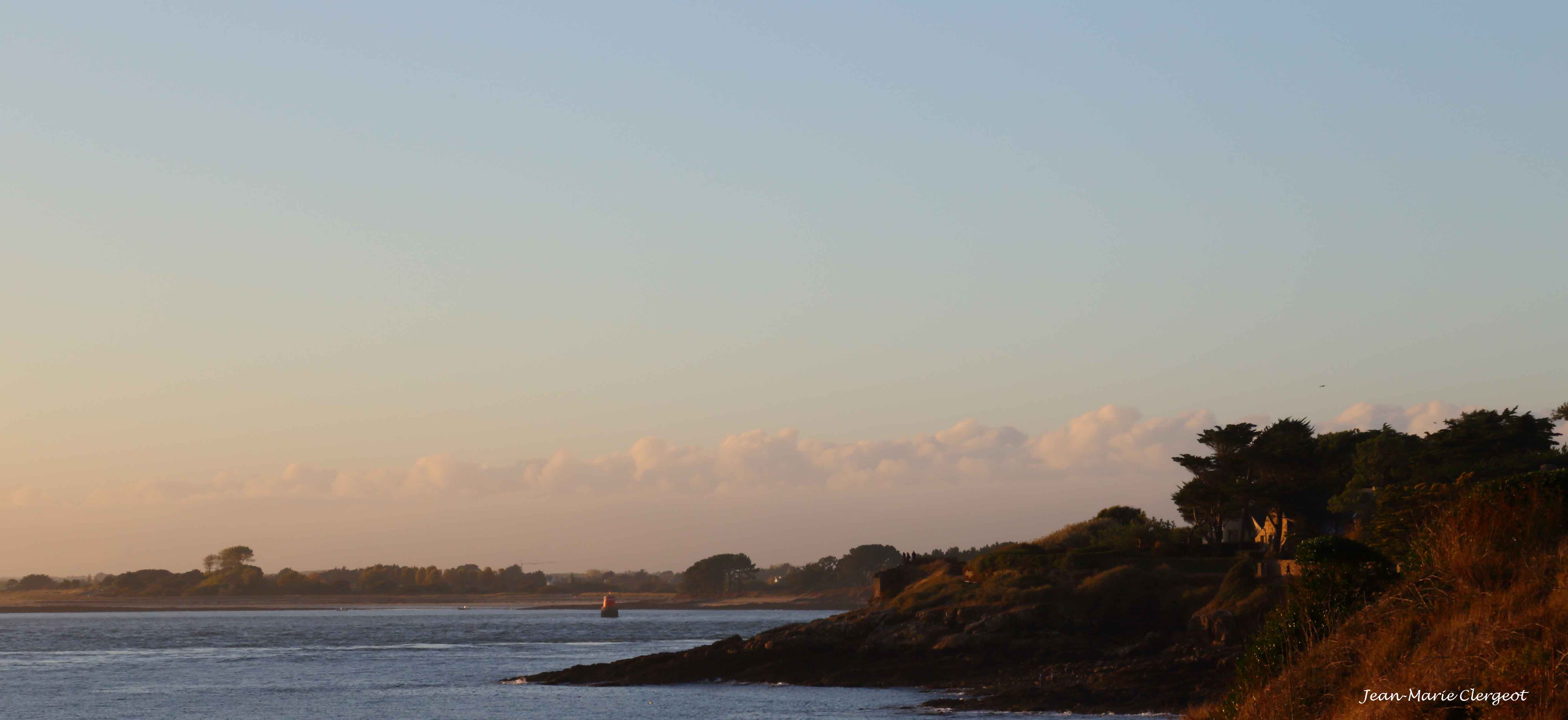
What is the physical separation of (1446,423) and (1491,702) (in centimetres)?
6181

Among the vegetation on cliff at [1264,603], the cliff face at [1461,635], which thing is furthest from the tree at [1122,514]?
the cliff face at [1461,635]

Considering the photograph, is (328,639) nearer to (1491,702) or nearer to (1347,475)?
(1347,475)

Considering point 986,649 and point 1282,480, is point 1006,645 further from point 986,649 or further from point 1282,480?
point 1282,480

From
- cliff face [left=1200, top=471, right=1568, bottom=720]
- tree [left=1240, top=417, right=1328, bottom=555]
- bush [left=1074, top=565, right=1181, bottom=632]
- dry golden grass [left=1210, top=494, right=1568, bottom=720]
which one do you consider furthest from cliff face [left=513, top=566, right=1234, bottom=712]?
dry golden grass [left=1210, top=494, right=1568, bottom=720]

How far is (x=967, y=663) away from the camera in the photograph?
57.7m

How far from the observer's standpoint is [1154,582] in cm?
6412

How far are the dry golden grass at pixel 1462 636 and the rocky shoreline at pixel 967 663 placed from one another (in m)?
20.7

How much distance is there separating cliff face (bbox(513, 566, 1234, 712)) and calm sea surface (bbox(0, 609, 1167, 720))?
245cm

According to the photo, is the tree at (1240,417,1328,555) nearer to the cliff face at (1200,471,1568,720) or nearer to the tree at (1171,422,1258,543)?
the tree at (1171,422,1258,543)

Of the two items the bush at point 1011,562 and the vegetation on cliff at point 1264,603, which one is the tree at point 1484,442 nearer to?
the vegetation on cliff at point 1264,603

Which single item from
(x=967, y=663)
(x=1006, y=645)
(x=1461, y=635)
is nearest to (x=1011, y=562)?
(x=1006, y=645)

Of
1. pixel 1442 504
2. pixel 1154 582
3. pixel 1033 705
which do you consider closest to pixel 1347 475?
pixel 1154 582

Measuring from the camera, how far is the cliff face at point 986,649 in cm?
5056

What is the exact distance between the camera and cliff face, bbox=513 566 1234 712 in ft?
166
